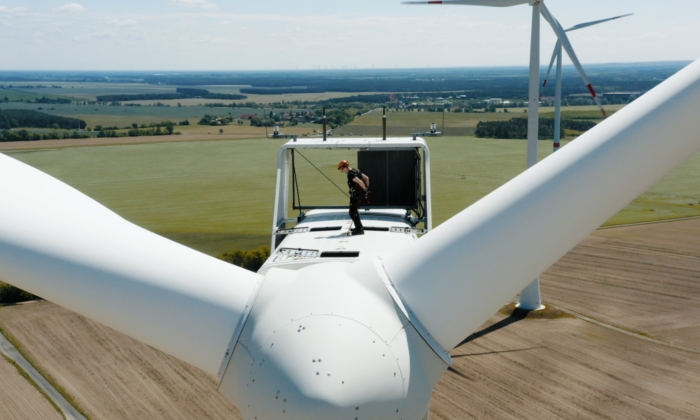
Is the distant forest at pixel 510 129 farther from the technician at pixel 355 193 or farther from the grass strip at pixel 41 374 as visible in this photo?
the technician at pixel 355 193

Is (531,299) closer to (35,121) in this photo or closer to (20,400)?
(20,400)

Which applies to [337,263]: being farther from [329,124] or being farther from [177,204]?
[329,124]

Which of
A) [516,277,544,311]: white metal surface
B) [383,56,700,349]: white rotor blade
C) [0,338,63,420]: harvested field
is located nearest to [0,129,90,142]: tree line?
[0,338,63,420]: harvested field

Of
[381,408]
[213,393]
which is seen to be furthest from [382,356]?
[213,393]

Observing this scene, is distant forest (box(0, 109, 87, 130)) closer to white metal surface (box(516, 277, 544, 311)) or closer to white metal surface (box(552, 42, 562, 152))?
white metal surface (box(552, 42, 562, 152))

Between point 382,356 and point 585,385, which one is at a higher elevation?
point 382,356

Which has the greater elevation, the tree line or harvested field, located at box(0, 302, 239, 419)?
the tree line

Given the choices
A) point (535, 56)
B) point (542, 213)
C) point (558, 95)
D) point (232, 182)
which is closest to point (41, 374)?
point (535, 56)
